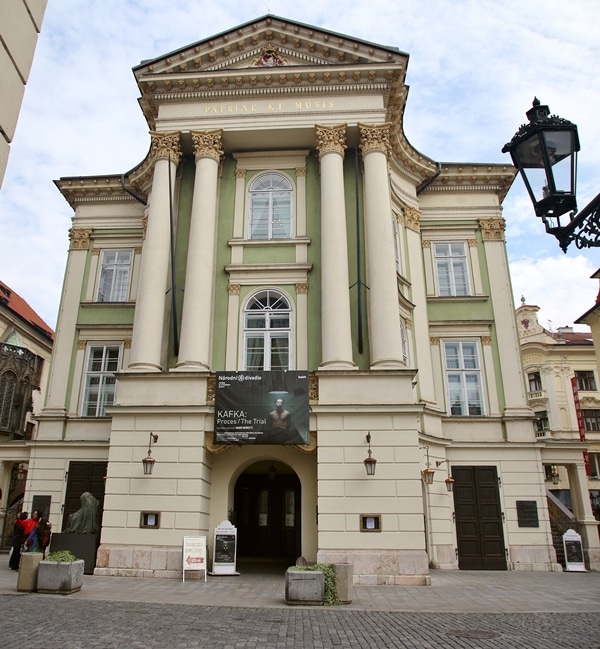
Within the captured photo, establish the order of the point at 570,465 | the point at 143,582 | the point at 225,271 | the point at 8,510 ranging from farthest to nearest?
the point at 8,510 < the point at 570,465 < the point at 225,271 < the point at 143,582

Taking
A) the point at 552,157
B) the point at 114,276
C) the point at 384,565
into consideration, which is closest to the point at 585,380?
the point at 384,565

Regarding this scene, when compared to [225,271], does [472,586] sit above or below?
below

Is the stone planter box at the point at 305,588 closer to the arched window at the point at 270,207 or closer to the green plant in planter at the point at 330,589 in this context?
the green plant in planter at the point at 330,589

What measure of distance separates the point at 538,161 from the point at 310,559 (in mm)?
13914

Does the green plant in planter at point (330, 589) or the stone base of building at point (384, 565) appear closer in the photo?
the green plant in planter at point (330, 589)

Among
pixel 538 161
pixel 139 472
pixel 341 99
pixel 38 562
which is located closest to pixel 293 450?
pixel 139 472

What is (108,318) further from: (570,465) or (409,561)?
(570,465)

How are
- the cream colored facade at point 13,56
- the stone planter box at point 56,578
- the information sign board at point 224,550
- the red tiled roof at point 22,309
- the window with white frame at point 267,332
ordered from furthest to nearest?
the red tiled roof at point 22,309, the window with white frame at point 267,332, the information sign board at point 224,550, the stone planter box at point 56,578, the cream colored facade at point 13,56

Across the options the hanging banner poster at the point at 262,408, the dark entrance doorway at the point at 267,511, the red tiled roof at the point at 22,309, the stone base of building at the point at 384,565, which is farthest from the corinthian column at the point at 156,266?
the red tiled roof at the point at 22,309

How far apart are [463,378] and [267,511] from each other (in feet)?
28.3

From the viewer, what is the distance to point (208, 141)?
20406 millimetres

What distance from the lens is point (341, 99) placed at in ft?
67.5

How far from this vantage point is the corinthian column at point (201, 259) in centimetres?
1809

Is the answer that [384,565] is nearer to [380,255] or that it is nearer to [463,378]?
[380,255]
